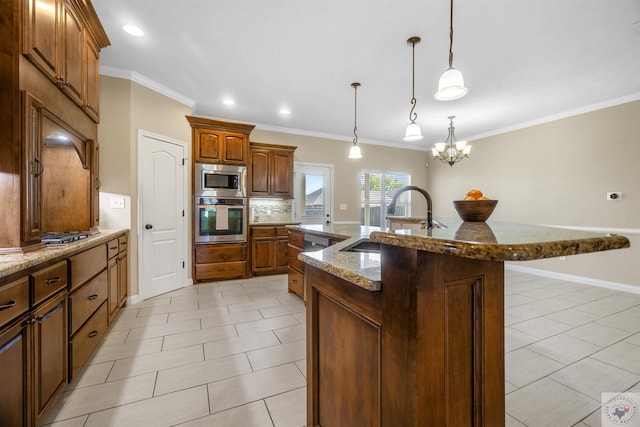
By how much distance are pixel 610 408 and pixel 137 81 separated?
5.10 metres

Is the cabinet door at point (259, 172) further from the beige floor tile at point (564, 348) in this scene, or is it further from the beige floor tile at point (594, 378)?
the beige floor tile at point (594, 378)

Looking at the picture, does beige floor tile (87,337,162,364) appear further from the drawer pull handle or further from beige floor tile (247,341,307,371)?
the drawer pull handle

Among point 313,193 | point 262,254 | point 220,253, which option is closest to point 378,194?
point 313,193

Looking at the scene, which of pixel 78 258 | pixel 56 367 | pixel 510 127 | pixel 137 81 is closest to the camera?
pixel 56 367

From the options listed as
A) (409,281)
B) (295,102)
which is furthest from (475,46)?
(409,281)

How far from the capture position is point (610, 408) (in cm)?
161

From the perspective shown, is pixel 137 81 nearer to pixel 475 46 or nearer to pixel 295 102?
pixel 295 102

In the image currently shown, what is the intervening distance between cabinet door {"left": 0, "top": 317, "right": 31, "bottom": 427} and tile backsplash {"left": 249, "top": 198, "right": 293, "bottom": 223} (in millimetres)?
3749

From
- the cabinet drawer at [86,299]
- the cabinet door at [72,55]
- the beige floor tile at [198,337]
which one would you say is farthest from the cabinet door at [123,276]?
the cabinet door at [72,55]

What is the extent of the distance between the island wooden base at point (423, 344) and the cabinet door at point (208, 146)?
370cm

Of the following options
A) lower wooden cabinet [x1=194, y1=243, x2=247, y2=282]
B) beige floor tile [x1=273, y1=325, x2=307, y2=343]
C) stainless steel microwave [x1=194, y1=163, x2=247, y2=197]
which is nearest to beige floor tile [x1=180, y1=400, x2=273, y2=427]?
beige floor tile [x1=273, y1=325, x2=307, y2=343]

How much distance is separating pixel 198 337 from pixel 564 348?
3188mm

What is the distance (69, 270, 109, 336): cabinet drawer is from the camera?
67.8 inches

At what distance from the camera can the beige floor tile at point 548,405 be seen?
4.98 ft
